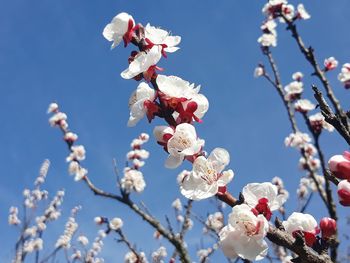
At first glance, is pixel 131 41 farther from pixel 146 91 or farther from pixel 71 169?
pixel 71 169

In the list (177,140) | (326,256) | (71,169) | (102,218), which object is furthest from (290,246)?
(71,169)

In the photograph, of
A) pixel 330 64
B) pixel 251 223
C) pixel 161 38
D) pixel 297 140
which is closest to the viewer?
pixel 251 223

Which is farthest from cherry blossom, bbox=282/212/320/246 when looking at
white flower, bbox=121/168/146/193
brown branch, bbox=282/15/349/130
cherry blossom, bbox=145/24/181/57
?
white flower, bbox=121/168/146/193

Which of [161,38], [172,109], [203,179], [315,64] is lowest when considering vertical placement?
[203,179]

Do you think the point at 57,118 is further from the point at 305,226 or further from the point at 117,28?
the point at 305,226

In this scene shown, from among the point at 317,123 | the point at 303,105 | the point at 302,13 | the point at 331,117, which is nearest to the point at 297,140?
the point at 303,105

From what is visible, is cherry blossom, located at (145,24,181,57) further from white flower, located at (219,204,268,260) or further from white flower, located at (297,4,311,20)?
white flower, located at (297,4,311,20)

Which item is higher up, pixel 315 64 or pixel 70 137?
pixel 70 137
